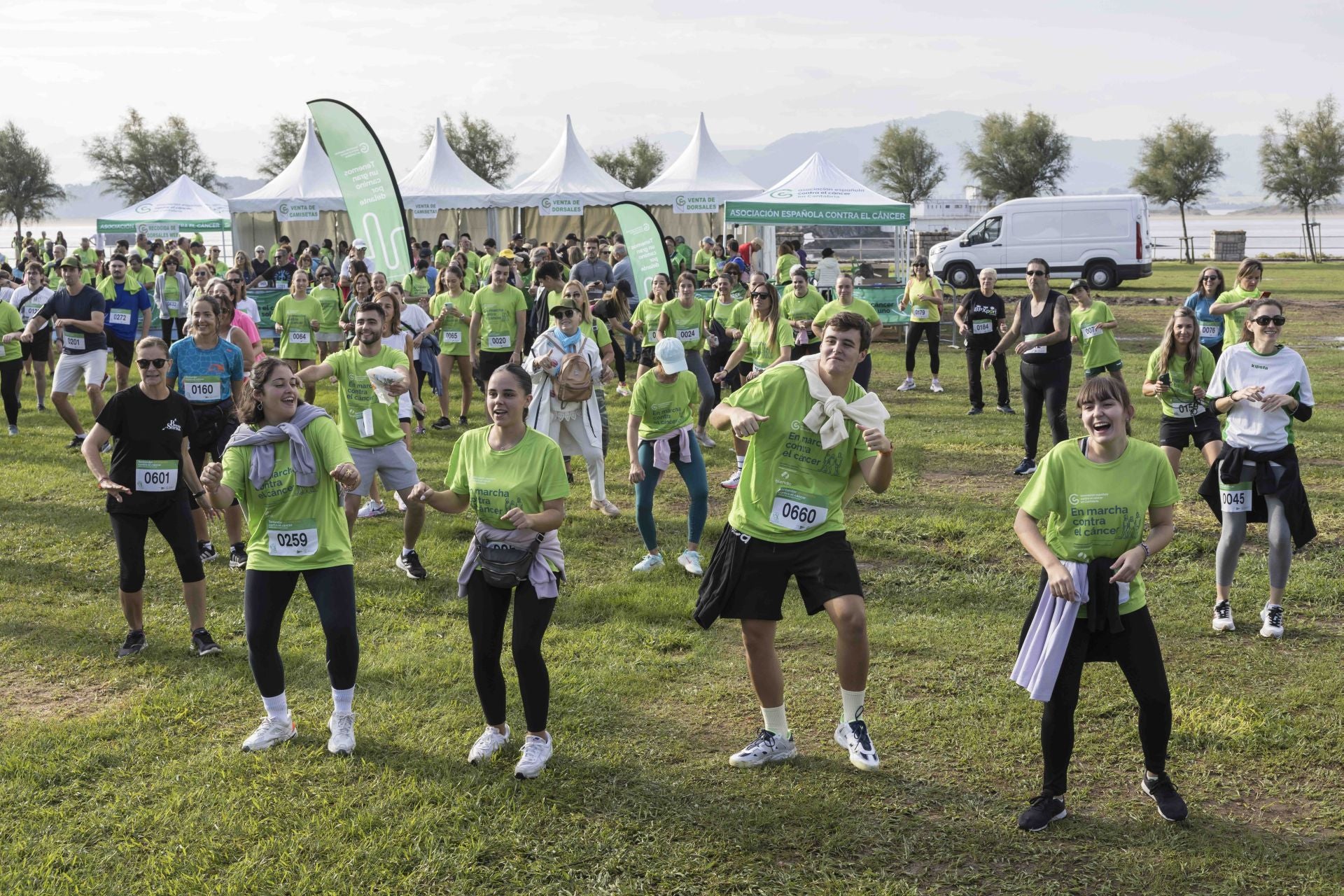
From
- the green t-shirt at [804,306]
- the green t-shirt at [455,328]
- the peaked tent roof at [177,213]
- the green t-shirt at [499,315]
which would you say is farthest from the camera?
the peaked tent roof at [177,213]

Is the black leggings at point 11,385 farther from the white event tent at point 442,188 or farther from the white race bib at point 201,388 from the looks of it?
the white event tent at point 442,188

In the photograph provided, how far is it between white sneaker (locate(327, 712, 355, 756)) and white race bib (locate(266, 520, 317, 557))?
2.54ft

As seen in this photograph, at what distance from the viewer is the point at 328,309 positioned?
549 inches

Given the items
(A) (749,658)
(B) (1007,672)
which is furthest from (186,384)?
(B) (1007,672)

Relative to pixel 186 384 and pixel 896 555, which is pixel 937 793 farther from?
pixel 186 384

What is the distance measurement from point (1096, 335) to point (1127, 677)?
6930 mm

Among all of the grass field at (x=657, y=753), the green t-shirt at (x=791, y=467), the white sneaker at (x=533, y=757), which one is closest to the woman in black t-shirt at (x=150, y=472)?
the grass field at (x=657, y=753)

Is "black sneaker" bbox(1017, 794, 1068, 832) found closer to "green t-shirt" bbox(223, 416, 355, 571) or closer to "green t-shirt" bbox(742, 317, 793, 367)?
"green t-shirt" bbox(223, 416, 355, 571)

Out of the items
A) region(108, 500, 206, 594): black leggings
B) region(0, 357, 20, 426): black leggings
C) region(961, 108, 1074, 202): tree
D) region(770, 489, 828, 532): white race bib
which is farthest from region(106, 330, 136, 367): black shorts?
region(961, 108, 1074, 202): tree

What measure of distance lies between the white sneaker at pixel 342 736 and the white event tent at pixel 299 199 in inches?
943

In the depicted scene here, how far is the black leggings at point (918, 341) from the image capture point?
15727 millimetres

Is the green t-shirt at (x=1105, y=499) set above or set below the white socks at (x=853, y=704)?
above

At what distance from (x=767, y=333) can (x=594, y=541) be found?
310cm

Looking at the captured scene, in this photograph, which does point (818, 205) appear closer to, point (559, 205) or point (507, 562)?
point (559, 205)
